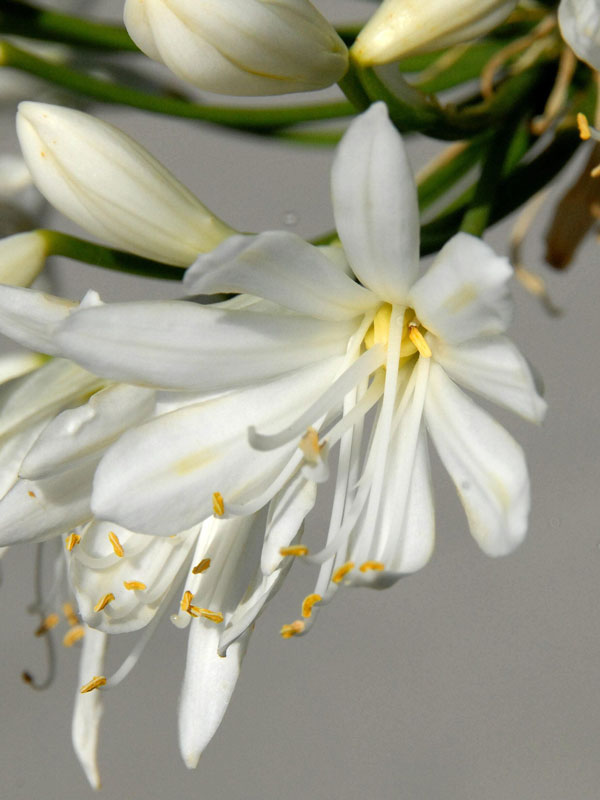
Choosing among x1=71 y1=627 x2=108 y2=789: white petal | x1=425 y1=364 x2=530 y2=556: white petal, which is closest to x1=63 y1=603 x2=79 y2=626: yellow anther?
x1=71 y1=627 x2=108 y2=789: white petal

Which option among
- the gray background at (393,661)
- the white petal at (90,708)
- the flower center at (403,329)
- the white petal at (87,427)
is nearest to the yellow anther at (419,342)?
the flower center at (403,329)

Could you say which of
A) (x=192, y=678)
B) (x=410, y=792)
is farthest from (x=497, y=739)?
(x=192, y=678)

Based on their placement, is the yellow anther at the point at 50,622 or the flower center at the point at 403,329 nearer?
the flower center at the point at 403,329

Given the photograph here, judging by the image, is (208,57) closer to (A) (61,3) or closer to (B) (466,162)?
(B) (466,162)

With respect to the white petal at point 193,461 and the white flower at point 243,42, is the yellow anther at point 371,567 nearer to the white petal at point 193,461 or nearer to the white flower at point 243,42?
the white petal at point 193,461

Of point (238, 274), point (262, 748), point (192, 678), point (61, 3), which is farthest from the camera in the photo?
point (262, 748)

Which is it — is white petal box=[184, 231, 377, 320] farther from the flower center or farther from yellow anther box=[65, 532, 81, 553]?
yellow anther box=[65, 532, 81, 553]

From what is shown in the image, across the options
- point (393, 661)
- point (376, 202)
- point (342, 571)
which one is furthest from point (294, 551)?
point (393, 661)
